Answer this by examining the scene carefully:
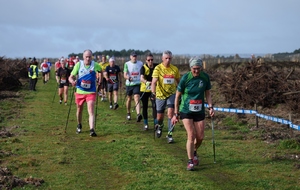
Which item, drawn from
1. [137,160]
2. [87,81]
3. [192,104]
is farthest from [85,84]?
[192,104]

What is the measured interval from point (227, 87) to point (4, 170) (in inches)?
532

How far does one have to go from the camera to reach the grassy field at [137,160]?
918 centimetres

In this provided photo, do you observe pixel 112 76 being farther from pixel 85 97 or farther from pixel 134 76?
pixel 85 97

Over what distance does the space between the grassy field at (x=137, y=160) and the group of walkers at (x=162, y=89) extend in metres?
0.59

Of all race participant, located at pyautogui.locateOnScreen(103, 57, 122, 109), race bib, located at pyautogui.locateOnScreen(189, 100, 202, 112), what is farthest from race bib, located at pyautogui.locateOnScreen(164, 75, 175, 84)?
race participant, located at pyautogui.locateOnScreen(103, 57, 122, 109)

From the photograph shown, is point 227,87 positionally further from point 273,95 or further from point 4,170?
point 4,170

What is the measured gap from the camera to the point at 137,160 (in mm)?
10922

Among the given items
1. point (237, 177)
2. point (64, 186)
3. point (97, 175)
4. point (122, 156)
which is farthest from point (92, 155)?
point (237, 177)

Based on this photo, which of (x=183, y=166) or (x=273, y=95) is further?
(x=273, y=95)

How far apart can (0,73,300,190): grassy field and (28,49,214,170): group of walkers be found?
0.59 meters

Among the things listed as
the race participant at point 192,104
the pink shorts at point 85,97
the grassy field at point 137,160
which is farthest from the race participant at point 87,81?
the race participant at point 192,104

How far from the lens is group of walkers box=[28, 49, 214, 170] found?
10.1m

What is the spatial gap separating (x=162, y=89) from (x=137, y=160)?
2786 mm

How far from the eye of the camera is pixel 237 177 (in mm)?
9531
